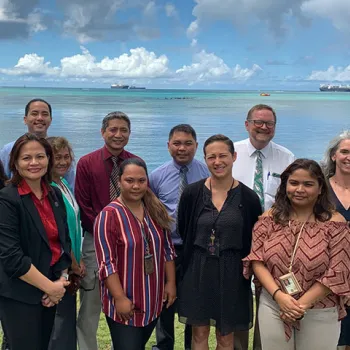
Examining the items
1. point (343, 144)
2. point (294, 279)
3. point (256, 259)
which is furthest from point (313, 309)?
point (343, 144)

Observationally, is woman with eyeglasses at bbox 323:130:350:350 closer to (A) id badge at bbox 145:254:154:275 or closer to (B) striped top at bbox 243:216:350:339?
(B) striped top at bbox 243:216:350:339

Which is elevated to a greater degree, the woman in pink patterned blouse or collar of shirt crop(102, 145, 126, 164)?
collar of shirt crop(102, 145, 126, 164)

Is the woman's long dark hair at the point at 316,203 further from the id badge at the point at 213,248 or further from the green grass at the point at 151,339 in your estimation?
the green grass at the point at 151,339

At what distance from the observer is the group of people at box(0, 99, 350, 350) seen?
329 centimetres

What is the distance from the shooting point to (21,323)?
330cm

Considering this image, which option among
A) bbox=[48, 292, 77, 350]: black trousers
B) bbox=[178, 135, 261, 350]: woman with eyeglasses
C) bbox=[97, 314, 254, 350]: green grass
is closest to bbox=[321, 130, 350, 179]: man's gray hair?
bbox=[178, 135, 261, 350]: woman with eyeglasses

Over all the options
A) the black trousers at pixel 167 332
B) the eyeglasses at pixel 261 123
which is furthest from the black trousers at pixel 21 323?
the eyeglasses at pixel 261 123

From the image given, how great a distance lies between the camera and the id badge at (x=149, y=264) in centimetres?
350

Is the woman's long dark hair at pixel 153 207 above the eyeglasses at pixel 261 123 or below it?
below

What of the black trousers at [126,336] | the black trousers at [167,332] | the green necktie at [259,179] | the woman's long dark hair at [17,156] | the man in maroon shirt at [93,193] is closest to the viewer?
the woman's long dark hair at [17,156]

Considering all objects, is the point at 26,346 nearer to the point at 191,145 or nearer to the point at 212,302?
the point at 212,302

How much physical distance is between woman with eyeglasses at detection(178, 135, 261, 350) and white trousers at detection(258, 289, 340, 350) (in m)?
0.29

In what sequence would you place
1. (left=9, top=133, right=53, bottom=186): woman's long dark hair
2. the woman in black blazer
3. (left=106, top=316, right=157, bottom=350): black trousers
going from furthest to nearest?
(left=106, top=316, right=157, bottom=350): black trousers
(left=9, top=133, right=53, bottom=186): woman's long dark hair
the woman in black blazer

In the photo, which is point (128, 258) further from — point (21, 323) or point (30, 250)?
point (21, 323)
